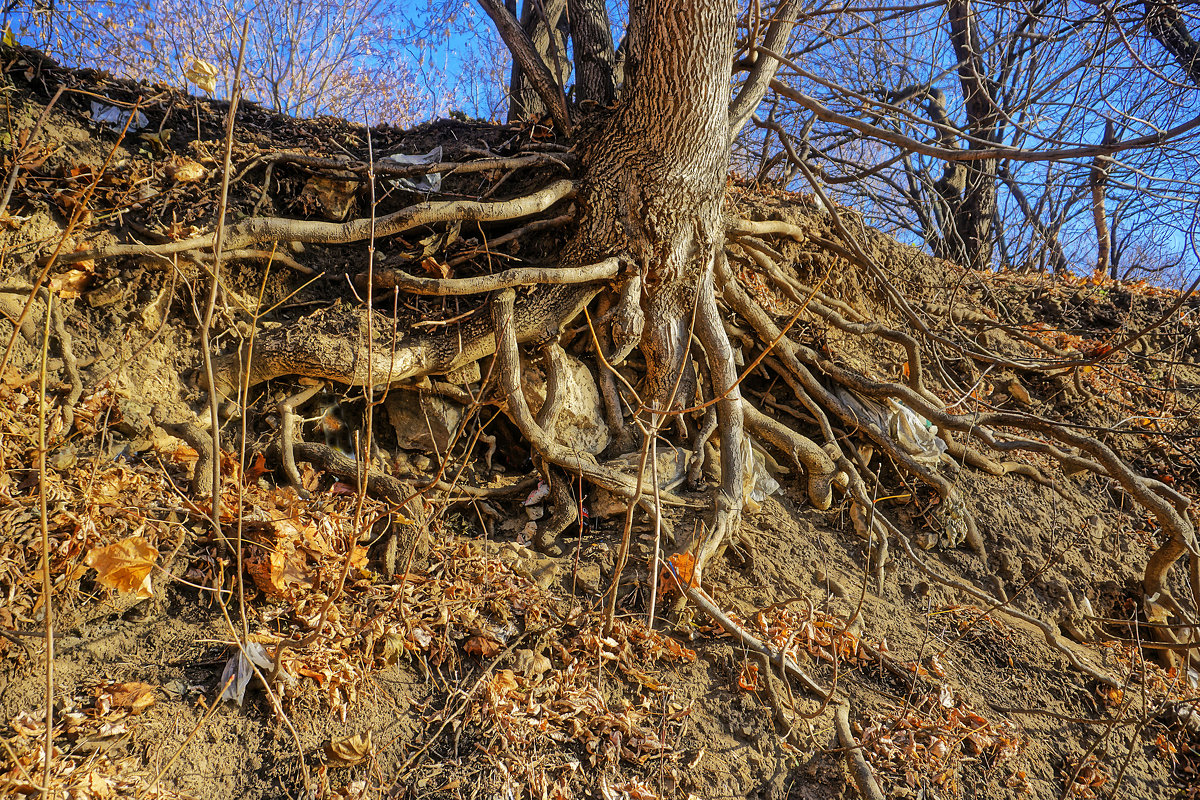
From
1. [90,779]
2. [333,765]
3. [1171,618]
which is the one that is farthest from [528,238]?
[1171,618]

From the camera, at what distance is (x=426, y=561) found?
3219 millimetres

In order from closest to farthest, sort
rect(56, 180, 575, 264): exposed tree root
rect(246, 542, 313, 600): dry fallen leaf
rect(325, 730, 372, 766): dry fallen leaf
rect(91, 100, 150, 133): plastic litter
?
rect(325, 730, 372, 766): dry fallen leaf
rect(246, 542, 313, 600): dry fallen leaf
rect(56, 180, 575, 264): exposed tree root
rect(91, 100, 150, 133): plastic litter

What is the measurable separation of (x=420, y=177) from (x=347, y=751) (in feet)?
10.8

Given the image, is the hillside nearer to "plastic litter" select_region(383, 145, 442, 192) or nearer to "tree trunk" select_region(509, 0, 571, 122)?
"plastic litter" select_region(383, 145, 442, 192)

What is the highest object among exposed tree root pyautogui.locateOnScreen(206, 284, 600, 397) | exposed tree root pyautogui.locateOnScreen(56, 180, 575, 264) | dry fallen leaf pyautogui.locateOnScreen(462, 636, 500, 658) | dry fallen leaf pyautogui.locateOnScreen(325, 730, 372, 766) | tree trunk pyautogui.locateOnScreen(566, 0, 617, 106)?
tree trunk pyautogui.locateOnScreen(566, 0, 617, 106)

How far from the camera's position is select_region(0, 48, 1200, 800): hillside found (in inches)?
97.2

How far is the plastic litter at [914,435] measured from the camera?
15.3 feet

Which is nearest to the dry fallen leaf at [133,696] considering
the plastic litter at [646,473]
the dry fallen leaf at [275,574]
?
the dry fallen leaf at [275,574]

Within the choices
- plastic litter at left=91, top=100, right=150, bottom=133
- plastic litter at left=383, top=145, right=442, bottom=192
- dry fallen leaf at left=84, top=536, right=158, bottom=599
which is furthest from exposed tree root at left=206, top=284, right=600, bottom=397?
plastic litter at left=91, top=100, right=150, bottom=133

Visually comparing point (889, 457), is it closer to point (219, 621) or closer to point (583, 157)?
point (583, 157)

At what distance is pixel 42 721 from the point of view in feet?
7.03

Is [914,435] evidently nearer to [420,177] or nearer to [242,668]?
[420,177]

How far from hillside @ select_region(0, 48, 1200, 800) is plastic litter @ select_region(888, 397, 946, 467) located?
0.09 m

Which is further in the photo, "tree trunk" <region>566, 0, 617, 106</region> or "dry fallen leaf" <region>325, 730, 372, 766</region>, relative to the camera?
"tree trunk" <region>566, 0, 617, 106</region>
